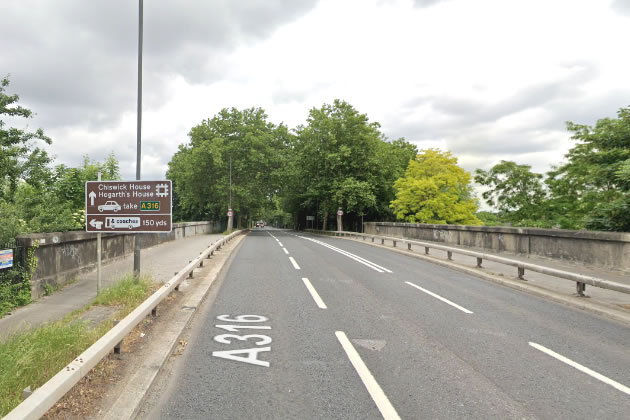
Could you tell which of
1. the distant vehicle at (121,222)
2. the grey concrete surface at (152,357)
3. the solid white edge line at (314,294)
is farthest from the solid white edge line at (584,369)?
the distant vehicle at (121,222)

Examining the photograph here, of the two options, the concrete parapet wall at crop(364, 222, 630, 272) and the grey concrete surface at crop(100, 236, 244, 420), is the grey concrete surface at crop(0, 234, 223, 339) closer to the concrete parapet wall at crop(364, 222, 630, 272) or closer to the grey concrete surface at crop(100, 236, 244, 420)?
the grey concrete surface at crop(100, 236, 244, 420)

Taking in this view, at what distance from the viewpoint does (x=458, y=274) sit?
11.7 m

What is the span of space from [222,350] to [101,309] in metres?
3.03

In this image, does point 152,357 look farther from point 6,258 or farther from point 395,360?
point 6,258

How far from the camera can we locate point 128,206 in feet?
26.9

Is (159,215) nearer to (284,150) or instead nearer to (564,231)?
(564,231)

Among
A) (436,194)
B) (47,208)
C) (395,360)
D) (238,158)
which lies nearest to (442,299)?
(395,360)

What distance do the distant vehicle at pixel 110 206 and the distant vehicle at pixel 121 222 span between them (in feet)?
0.69

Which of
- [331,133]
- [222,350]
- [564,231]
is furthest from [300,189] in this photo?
[222,350]

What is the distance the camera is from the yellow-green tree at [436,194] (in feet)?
120

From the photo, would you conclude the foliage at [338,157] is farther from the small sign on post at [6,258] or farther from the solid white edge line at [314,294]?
the small sign on post at [6,258]

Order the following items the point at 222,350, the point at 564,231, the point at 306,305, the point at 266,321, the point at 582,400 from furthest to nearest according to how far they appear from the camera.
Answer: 1. the point at 564,231
2. the point at 306,305
3. the point at 266,321
4. the point at 222,350
5. the point at 582,400

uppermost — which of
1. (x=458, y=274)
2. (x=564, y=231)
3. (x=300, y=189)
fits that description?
(x=300, y=189)

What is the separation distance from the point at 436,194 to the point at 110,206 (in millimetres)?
33208
